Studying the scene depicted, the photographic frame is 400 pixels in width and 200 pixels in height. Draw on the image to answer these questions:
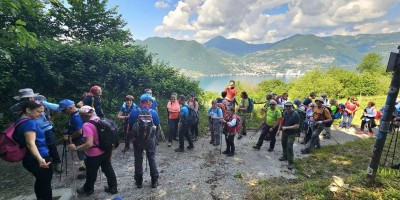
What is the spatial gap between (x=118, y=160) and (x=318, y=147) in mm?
8250

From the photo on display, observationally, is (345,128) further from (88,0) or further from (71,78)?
(88,0)

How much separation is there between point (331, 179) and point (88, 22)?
58.9 feet

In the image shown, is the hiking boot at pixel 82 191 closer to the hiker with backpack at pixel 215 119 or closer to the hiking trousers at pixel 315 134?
the hiker with backpack at pixel 215 119

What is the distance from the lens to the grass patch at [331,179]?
4.62 metres

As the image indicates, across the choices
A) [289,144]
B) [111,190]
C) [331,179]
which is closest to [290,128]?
[289,144]

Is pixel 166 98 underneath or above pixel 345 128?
above

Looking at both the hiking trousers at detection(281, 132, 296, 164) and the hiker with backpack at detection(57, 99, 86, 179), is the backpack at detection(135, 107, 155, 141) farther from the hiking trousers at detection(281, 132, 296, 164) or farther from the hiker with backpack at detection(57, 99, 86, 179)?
the hiking trousers at detection(281, 132, 296, 164)

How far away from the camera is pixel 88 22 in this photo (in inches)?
677

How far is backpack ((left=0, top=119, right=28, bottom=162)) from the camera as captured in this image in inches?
158

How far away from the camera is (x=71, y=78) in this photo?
1171 cm

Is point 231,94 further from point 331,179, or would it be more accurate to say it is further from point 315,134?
point 331,179

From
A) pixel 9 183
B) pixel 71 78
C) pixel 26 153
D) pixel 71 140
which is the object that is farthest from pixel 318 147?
pixel 71 78

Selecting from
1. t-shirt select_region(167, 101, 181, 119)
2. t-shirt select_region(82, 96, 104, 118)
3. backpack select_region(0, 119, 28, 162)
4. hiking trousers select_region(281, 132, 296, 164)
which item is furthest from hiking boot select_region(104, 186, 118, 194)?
hiking trousers select_region(281, 132, 296, 164)

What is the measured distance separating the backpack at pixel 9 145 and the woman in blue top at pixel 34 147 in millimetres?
60
